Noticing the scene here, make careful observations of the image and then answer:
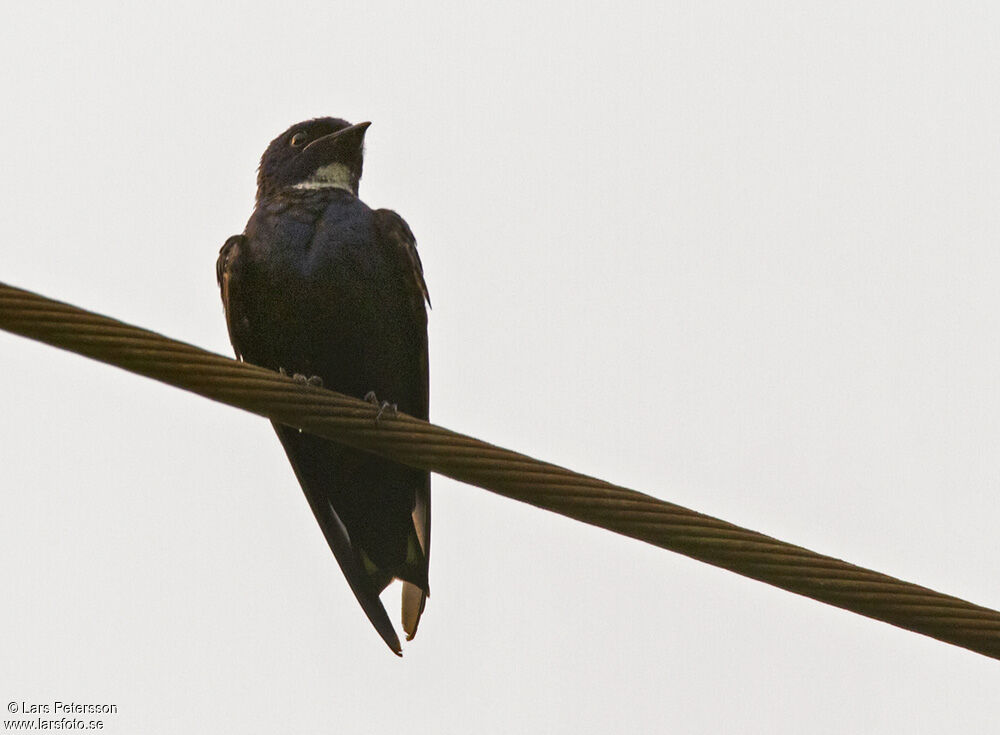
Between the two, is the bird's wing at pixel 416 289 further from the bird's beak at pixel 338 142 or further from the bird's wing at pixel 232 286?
the bird's beak at pixel 338 142

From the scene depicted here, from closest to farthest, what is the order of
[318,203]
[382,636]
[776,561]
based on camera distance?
[776,561]
[382,636]
[318,203]

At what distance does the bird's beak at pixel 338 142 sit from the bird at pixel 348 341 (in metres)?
0.84

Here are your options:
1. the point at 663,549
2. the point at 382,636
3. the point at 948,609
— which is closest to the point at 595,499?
the point at 663,549

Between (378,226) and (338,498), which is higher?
(378,226)

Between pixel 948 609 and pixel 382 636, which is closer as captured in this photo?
pixel 948 609

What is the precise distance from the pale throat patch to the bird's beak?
74 mm

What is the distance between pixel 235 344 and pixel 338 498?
0.78 m

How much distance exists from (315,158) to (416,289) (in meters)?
1.14

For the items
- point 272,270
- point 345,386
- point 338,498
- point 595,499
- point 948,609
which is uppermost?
point 272,270

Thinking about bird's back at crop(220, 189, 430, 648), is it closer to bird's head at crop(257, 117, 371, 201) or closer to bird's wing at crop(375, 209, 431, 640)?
bird's wing at crop(375, 209, 431, 640)

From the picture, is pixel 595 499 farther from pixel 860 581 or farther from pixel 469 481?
pixel 860 581

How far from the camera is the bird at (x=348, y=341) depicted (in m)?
6.27

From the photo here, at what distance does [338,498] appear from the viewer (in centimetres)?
636

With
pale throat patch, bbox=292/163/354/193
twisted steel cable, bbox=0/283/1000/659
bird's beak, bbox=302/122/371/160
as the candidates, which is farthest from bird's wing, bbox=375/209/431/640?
twisted steel cable, bbox=0/283/1000/659
